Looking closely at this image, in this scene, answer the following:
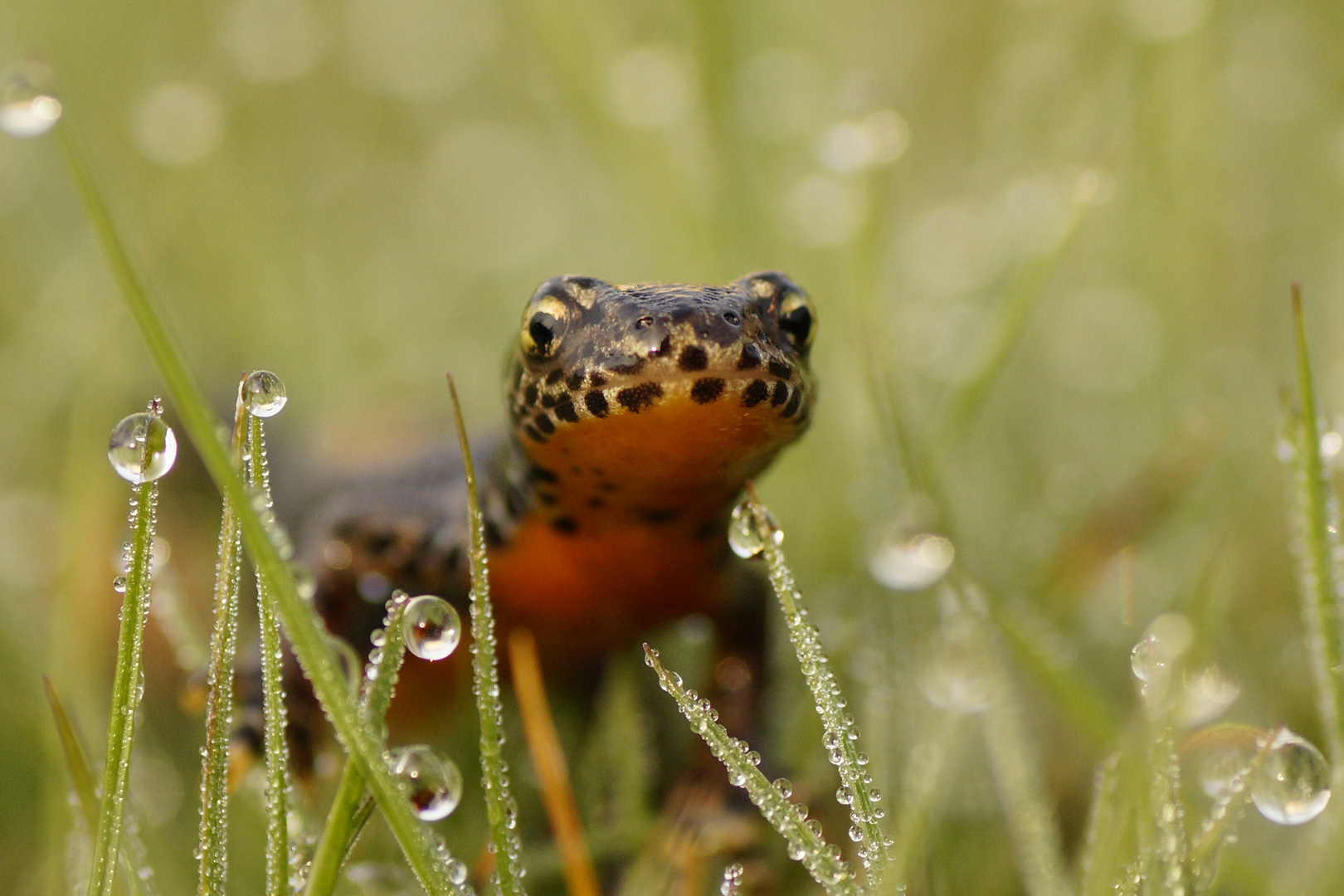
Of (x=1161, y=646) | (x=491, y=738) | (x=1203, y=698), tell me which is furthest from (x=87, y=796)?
(x=1203, y=698)

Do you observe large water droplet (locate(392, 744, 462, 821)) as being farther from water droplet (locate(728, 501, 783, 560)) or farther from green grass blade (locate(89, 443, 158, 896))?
water droplet (locate(728, 501, 783, 560))

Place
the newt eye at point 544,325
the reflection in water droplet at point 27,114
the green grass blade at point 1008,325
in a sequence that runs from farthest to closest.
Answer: the green grass blade at point 1008,325, the newt eye at point 544,325, the reflection in water droplet at point 27,114

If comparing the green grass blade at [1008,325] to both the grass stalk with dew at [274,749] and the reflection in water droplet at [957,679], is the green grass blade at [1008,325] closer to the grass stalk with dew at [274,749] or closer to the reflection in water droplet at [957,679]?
the reflection in water droplet at [957,679]

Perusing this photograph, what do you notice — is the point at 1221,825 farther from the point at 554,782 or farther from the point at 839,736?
the point at 554,782

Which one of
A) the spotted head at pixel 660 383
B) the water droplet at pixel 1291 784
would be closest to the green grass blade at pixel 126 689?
the spotted head at pixel 660 383

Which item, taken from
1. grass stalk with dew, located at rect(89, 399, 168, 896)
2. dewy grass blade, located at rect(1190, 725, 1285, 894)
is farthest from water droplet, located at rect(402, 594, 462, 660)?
dewy grass blade, located at rect(1190, 725, 1285, 894)

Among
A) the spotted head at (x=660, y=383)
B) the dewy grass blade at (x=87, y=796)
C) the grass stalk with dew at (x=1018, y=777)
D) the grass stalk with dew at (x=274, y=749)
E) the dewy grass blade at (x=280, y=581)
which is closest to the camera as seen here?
the dewy grass blade at (x=280, y=581)

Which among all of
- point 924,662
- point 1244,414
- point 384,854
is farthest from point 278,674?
point 1244,414
